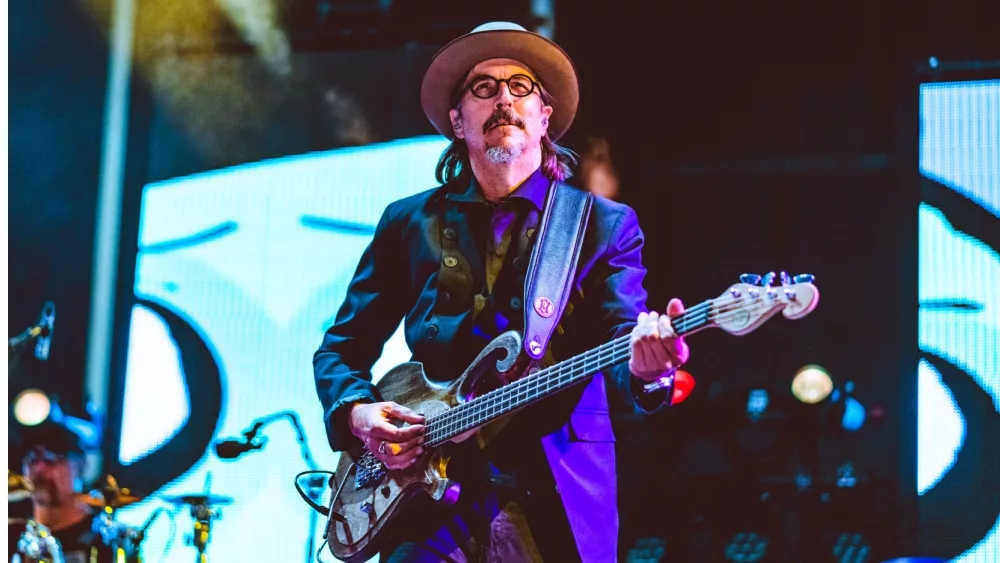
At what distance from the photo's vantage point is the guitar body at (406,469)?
3.09 metres

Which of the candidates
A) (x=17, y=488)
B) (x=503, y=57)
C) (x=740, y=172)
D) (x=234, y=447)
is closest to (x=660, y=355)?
(x=503, y=57)

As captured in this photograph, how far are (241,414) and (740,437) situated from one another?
1.89 meters

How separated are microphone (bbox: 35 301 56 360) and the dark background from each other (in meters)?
0.13

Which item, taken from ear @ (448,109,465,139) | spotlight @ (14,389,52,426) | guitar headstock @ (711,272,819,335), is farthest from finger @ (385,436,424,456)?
spotlight @ (14,389,52,426)

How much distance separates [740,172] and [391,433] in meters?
1.81

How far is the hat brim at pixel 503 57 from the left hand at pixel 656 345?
3.83 feet

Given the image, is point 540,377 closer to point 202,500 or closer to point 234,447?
point 234,447

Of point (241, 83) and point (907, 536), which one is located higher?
point (241, 83)

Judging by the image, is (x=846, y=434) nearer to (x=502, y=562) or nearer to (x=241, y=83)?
(x=502, y=562)

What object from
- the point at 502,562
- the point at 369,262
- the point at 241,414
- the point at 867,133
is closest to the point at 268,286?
the point at 241,414

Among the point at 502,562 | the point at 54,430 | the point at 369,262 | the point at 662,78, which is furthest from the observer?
the point at 54,430

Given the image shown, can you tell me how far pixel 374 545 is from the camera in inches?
126

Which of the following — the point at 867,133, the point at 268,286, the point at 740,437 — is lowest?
the point at 740,437

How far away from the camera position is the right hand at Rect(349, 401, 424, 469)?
3158 mm
